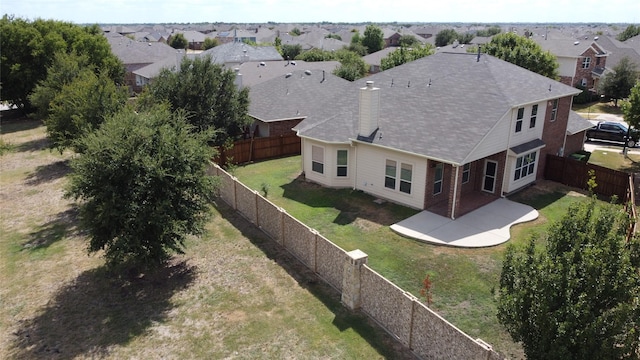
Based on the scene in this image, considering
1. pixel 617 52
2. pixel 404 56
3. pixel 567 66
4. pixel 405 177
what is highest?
pixel 404 56

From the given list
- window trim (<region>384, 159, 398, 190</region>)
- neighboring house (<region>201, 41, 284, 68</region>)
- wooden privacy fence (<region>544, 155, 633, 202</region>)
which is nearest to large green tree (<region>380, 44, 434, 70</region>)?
wooden privacy fence (<region>544, 155, 633, 202</region>)

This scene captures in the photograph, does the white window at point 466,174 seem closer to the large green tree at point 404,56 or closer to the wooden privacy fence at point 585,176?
the wooden privacy fence at point 585,176

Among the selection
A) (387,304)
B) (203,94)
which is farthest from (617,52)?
(387,304)

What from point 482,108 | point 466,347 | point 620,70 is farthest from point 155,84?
point 620,70

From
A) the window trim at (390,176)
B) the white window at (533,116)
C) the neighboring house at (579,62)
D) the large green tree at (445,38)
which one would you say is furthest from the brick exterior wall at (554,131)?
the large green tree at (445,38)

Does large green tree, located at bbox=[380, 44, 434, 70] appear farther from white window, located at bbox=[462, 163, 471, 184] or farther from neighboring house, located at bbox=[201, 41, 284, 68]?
white window, located at bbox=[462, 163, 471, 184]

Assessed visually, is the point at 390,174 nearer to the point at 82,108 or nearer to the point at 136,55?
the point at 82,108

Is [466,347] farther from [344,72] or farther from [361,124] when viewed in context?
[344,72]
